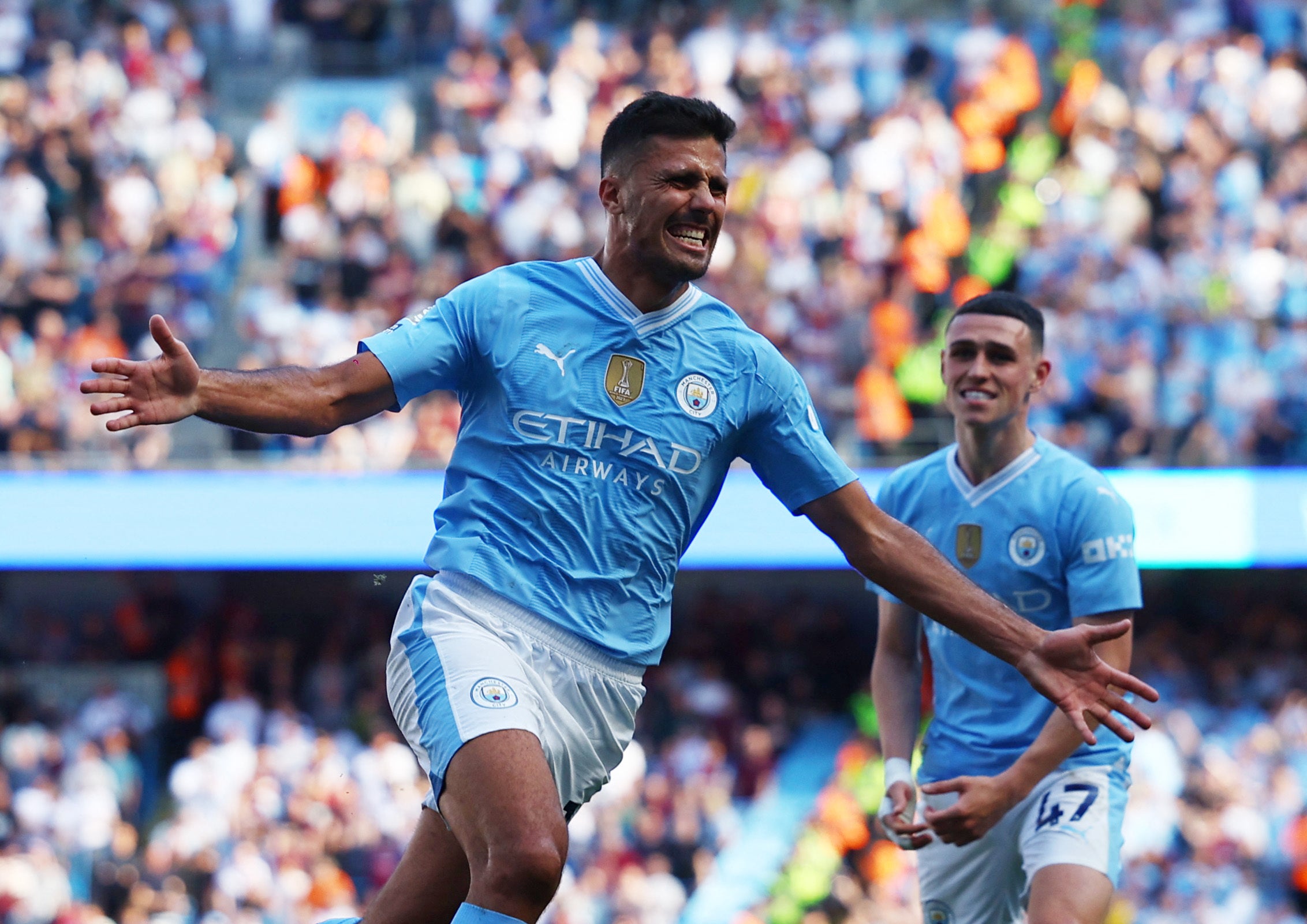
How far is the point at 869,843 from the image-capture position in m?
12.5

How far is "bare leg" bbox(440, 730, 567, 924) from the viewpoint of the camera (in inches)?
148

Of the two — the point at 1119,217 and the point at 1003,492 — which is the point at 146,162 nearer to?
the point at 1119,217

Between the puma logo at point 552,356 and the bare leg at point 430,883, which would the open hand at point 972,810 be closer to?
the bare leg at point 430,883

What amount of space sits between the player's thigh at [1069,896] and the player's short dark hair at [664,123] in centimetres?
249

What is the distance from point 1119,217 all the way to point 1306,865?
5.87m

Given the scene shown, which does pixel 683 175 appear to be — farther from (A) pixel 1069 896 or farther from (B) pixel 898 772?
(A) pixel 1069 896

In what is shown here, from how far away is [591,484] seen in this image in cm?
433

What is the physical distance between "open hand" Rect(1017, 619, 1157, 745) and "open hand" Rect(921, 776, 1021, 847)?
656mm

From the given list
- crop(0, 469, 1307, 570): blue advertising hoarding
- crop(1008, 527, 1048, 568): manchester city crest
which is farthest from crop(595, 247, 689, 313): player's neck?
crop(0, 469, 1307, 570): blue advertising hoarding

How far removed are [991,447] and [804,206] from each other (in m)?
9.76

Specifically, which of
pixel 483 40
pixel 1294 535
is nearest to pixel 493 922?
pixel 1294 535

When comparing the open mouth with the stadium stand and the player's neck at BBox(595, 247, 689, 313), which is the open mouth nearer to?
the player's neck at BBox(595, 247, 689, 313)

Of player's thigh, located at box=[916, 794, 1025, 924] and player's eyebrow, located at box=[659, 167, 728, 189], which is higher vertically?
player's eyebrow, located at box=[659, 167, 728, 189]

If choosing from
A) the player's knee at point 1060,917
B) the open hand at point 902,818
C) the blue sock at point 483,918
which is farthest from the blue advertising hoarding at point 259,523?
the blue sock at point 483,918
